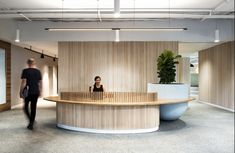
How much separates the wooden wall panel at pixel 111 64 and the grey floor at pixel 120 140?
313 centimetres

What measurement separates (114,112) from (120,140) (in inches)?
27.0

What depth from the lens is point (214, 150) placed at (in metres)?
4.39

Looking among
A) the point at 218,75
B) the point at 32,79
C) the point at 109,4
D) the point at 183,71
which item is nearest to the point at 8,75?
the point at 32,79

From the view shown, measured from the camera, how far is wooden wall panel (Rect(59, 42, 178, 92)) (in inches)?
373

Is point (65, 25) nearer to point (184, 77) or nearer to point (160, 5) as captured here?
point (160, 5)

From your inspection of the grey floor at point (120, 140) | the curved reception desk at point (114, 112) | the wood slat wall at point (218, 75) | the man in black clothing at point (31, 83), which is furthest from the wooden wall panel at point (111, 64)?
the curved reception desk at point (114, 112)

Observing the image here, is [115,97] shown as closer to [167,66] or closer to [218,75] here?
[167,66]

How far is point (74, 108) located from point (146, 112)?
146 centimetres

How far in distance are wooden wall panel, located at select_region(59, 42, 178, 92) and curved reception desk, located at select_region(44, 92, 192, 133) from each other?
3.74 meters

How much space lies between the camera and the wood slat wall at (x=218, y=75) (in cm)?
974

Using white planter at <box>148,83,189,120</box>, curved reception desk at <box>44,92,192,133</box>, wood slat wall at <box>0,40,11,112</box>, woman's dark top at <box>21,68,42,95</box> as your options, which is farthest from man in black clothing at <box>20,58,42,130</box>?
wood slat wall at <box>0,40,11,112</box>

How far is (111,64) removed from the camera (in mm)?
9484

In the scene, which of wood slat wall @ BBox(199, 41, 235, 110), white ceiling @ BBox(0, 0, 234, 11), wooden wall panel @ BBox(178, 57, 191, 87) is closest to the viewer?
white ceiling @ BBox(0, 0, 234, 11)

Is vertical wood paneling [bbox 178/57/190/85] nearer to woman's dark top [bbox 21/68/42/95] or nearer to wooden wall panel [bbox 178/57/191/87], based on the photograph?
wooden wall panel [bbox 178/57/191/87]
